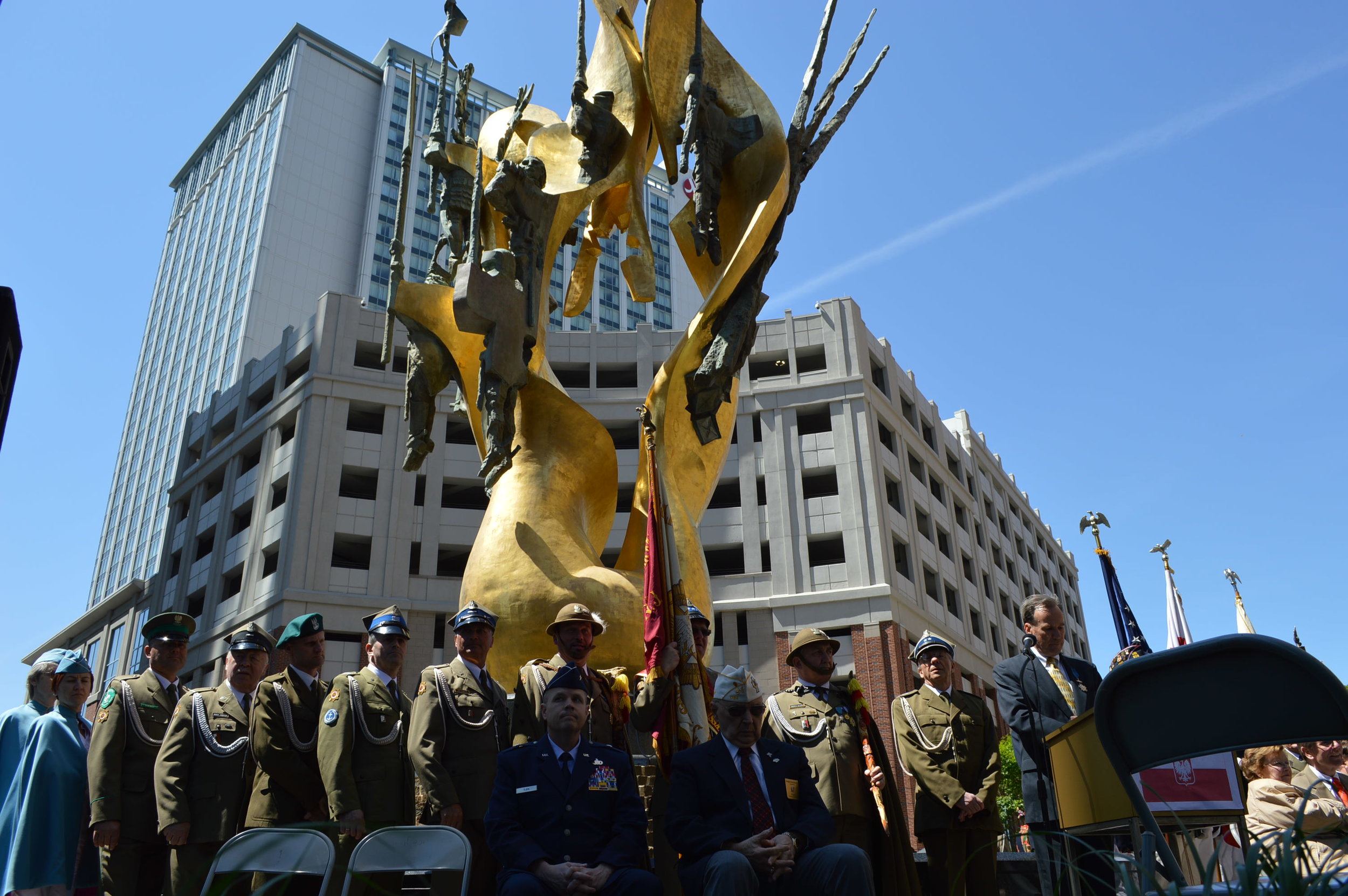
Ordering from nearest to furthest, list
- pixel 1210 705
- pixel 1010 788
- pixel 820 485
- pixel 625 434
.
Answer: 1. pixel 1210 705
2. pixel 1010 788
3. pixel 820 485
4. pixel 625 434

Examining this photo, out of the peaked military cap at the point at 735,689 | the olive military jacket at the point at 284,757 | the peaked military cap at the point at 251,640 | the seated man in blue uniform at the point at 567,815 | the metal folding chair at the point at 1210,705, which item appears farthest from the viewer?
the peaked military cap at the point at 251,640

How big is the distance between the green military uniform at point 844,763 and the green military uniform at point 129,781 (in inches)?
129

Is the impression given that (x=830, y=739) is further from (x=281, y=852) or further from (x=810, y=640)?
(x=281, y=852)

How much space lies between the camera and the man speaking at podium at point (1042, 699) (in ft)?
17.4

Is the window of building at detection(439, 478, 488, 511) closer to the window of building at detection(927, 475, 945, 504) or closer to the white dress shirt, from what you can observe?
the window of building at detection(927, 475, 945, 504)

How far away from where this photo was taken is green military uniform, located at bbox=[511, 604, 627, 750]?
18.0ft

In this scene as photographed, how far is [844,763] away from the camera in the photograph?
5367 millimetres

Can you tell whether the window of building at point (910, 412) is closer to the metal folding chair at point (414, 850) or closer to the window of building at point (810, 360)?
the window of building at point (810, 360)

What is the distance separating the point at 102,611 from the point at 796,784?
44.3 m

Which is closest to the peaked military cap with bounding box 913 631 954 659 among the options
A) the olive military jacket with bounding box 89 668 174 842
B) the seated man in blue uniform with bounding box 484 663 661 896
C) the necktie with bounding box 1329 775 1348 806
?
the seated man in blue uniform with bounding box 484 663 661 896

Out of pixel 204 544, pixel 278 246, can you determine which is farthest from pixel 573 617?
pixel 278 246

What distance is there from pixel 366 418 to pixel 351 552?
173 inches

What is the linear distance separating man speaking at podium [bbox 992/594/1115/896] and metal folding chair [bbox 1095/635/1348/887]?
9.14 feet

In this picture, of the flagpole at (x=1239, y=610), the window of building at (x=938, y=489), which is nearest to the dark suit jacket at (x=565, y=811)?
the flagpole at (x=1239, y=610)
